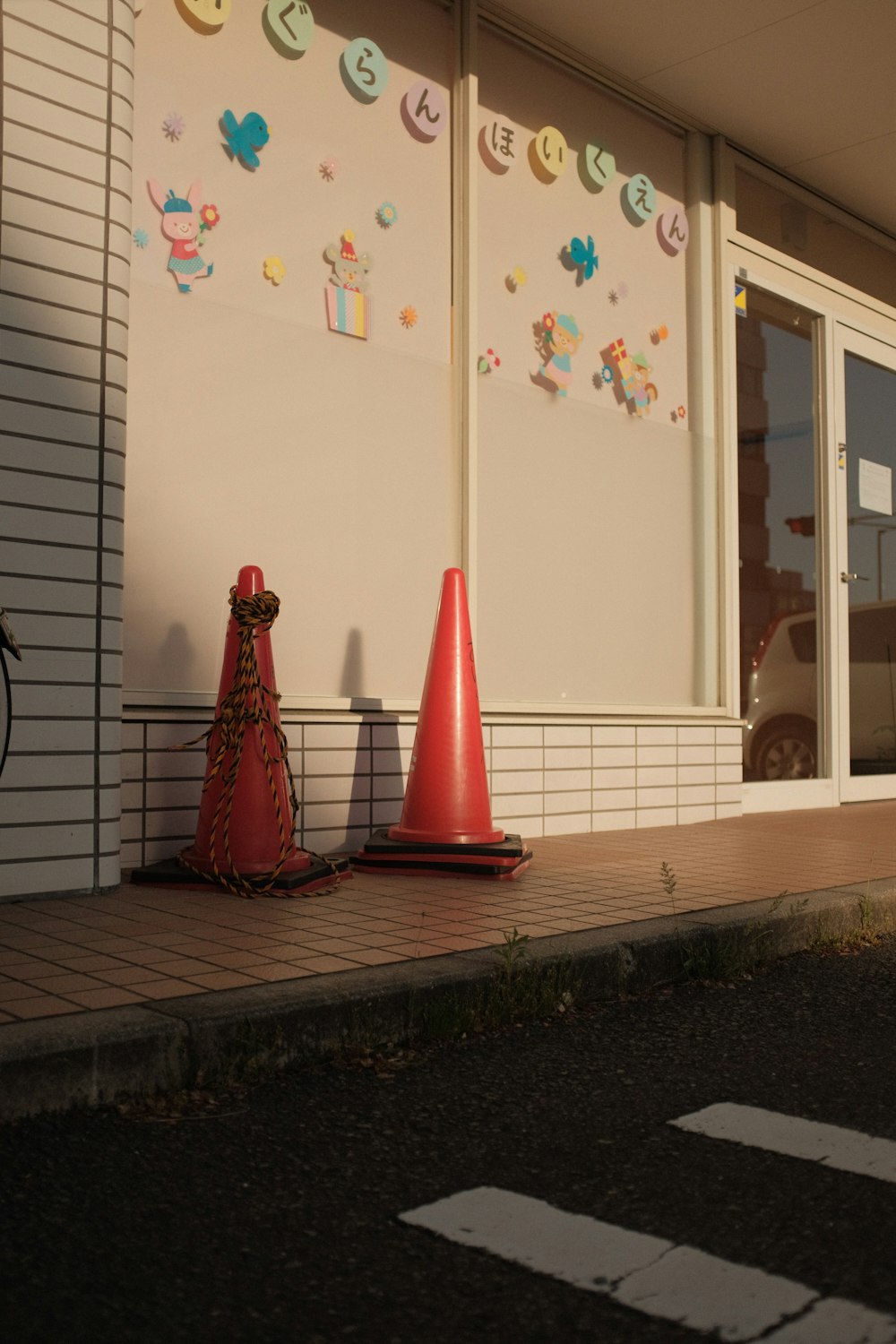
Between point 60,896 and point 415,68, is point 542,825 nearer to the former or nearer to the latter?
point 60,896

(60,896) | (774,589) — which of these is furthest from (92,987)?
(774,589)

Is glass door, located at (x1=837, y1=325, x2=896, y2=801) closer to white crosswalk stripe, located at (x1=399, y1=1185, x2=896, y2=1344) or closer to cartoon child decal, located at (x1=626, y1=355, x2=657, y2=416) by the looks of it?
cartoon child decal, located at (x1=626, y1=355, x2=657, y2=416)

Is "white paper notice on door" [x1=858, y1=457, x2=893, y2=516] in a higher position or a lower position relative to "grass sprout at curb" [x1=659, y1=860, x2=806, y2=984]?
higher

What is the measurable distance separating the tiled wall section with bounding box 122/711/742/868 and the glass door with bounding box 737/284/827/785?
71 cm

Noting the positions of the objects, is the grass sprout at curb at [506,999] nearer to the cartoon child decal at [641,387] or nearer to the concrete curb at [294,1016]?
the concrete curb at [294,1016]

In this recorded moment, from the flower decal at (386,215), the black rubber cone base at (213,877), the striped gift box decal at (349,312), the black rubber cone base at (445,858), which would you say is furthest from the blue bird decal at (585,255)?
the black rubber cone base at (213,877)

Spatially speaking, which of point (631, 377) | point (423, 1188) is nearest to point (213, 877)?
point (423, 1188)

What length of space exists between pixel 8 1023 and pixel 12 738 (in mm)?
1677

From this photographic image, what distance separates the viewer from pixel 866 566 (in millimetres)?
9180

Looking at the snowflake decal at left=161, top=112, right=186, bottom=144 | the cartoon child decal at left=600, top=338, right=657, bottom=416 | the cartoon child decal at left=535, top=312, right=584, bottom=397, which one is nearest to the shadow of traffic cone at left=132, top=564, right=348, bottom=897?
the snowflake decal at left=161, top=112, right=186, bottom=144

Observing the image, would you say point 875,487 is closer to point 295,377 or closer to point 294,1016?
point 295,377

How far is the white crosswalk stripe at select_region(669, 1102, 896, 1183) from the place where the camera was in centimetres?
238

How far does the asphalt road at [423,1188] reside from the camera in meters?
1.80

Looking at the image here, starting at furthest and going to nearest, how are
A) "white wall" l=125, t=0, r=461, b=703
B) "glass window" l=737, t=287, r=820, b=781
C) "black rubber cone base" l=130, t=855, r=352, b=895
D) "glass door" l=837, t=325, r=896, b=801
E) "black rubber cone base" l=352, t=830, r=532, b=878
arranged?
"glass door" l=837, t=325, r=896, b=801, "glass window" l=737, t=287, r=820, b=781, "white wall" l=125, t=0, r=461, b=703, "black rubber cone base" l=352, t=830, r=532, b=878, "black rubber cone base" l=130, t=855, r=352, b=895
